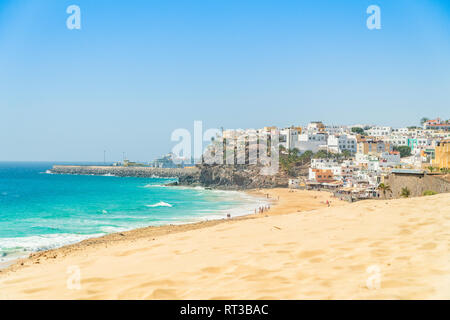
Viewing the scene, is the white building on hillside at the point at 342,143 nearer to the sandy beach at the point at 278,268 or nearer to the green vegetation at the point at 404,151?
the green vegetation at the point at 404,151

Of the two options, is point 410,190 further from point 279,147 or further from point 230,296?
point 279,147

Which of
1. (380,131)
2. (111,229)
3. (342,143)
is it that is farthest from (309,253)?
(380,131)

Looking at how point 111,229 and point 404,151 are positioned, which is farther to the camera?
point 404,151

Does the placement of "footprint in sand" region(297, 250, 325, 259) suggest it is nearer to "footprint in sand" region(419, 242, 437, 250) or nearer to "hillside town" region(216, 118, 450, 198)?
"footprint in sand" region(419, 242, 437, 250)

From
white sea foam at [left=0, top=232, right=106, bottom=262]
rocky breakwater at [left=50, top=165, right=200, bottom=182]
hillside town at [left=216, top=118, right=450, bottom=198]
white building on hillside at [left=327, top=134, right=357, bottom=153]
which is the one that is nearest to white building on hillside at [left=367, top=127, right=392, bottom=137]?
hillside town at [left=216, top=118, right=450, bottom=198]

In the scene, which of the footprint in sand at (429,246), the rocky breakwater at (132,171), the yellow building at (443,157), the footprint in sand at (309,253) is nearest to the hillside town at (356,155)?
the yellow building at (443,157)

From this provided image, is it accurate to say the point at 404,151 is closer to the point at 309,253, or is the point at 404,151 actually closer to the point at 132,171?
the point at 132,171

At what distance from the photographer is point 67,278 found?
5379 mm

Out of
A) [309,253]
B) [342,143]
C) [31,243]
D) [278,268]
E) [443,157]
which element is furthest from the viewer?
[342,143]

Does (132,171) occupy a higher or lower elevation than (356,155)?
lower

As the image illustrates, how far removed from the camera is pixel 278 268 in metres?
5.18

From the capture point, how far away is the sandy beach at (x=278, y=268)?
13.7 feet
